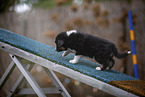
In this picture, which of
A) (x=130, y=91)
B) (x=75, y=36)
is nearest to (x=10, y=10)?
(x=75, y=36)

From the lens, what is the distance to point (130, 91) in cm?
90

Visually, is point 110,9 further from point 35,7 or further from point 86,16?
point 35,7

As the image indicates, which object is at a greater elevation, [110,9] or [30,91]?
[110,9]

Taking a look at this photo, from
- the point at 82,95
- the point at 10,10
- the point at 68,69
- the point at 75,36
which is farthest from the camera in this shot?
the point at 82,95

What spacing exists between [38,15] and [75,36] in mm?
1807

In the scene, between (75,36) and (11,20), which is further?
(11,20)

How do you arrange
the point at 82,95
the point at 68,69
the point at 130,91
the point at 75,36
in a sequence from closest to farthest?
1. the point at 130,91
2. the point at 68,69
3. the point at 75,36
4. the point at 82,95

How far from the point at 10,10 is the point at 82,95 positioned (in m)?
2.25

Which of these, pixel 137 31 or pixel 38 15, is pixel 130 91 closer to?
pixel 137 31

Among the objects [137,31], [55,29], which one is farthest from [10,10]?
[137,31]

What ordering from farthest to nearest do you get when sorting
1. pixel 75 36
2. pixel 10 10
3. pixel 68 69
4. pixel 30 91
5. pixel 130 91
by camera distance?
pixel 10 10 → pixel 30 91 → pixel 75 36 → pixel 68 69 → pixel 130 91

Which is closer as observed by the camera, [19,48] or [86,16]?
[19,48]

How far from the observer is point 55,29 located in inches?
104

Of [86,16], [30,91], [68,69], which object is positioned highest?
[86,16]
